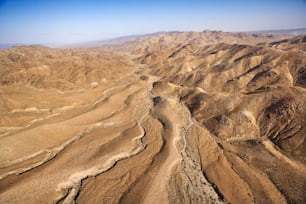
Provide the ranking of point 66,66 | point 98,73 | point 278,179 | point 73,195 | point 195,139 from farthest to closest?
point 66,66, point 98,73, point 195,139, point 278,179, point 73,195

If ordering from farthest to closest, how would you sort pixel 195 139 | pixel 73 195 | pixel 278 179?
pixel 195 139 < pixel 278 179 < pixel 73 195

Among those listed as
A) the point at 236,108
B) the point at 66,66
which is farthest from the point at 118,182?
the point at 66,66

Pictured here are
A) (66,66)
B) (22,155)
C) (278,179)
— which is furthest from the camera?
(66,66)

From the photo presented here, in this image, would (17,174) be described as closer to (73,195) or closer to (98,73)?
(73,195)

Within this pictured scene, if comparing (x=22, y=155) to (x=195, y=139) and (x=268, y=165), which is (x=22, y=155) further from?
(x=268, y=165)

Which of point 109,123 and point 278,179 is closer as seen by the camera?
point 278,179

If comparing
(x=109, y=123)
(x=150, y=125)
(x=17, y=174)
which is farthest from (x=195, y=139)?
(x=17, y=174)

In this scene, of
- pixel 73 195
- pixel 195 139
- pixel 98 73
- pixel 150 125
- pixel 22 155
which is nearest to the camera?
pixel 73 195

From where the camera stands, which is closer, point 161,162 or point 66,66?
point 161,162

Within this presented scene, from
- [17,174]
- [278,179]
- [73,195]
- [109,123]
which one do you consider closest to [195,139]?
[278,179]
